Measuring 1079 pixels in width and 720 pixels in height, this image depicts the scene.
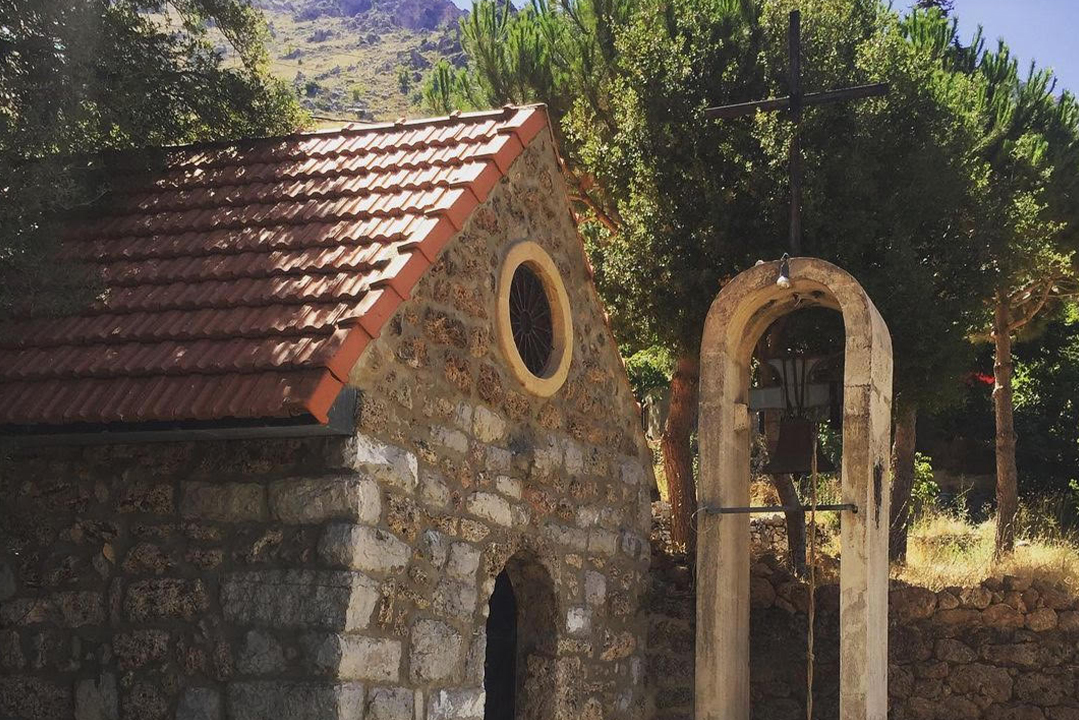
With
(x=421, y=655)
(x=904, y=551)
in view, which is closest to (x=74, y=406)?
(x=421, y=655)

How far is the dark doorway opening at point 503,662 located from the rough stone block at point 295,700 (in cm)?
234

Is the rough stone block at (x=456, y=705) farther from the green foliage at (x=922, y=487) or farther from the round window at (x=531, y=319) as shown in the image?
the green foliage at (x=922, y=487)

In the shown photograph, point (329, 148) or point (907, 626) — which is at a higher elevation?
point (329, 148)

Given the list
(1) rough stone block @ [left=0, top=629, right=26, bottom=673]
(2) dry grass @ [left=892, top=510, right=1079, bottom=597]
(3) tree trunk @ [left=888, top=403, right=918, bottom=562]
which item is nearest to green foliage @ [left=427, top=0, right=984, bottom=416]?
(2) dry grass @ [left=892, top=510, right=1079, bottom=597]

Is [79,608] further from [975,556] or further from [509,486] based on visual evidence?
[975,556]

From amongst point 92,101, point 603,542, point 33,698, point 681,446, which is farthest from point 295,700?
point 681,446

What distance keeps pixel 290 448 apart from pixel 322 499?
31cm

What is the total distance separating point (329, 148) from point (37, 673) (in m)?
3.50

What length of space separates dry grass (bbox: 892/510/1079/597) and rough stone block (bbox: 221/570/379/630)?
5681mm

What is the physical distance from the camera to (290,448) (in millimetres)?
6492

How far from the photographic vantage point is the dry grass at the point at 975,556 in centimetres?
1057

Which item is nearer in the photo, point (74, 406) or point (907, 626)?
point (74, 406)

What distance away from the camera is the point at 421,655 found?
679cm

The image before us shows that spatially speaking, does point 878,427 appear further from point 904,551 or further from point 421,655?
point 904,551
